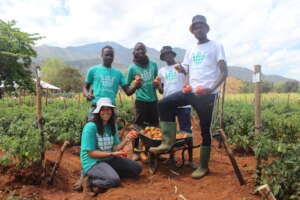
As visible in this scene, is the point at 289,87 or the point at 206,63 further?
the point at 289,87

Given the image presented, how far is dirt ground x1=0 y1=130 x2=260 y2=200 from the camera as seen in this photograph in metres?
3.03

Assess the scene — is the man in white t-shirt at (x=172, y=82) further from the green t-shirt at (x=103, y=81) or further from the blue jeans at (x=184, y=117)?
the green t-shirt at (x=103, y=81)

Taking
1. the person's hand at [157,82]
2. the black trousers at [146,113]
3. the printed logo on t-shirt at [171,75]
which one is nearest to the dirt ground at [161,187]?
the black trousers at [146,113]

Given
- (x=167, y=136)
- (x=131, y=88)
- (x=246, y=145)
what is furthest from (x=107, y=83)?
(x=246, y=145)

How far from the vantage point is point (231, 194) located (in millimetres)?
2924

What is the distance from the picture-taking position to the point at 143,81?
14.8ft

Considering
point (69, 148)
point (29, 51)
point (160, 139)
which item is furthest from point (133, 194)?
point (29, 51)

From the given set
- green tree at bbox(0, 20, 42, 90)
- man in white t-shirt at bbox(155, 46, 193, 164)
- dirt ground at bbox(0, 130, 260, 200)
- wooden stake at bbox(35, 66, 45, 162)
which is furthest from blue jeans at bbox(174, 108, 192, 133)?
green tree at bbox(0, 20, 42, 90)

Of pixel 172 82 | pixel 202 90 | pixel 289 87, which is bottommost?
pixel 202 90

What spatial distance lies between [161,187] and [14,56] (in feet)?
58.3

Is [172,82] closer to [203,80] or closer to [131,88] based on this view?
[131,88]

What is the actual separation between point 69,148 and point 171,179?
3167mm

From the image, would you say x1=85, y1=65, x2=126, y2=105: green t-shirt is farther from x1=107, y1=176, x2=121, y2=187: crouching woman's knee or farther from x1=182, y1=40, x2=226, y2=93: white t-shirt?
x1=182, y1=40, x2=226, y2=93: white t-shirt

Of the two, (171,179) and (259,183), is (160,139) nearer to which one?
(171,179)
